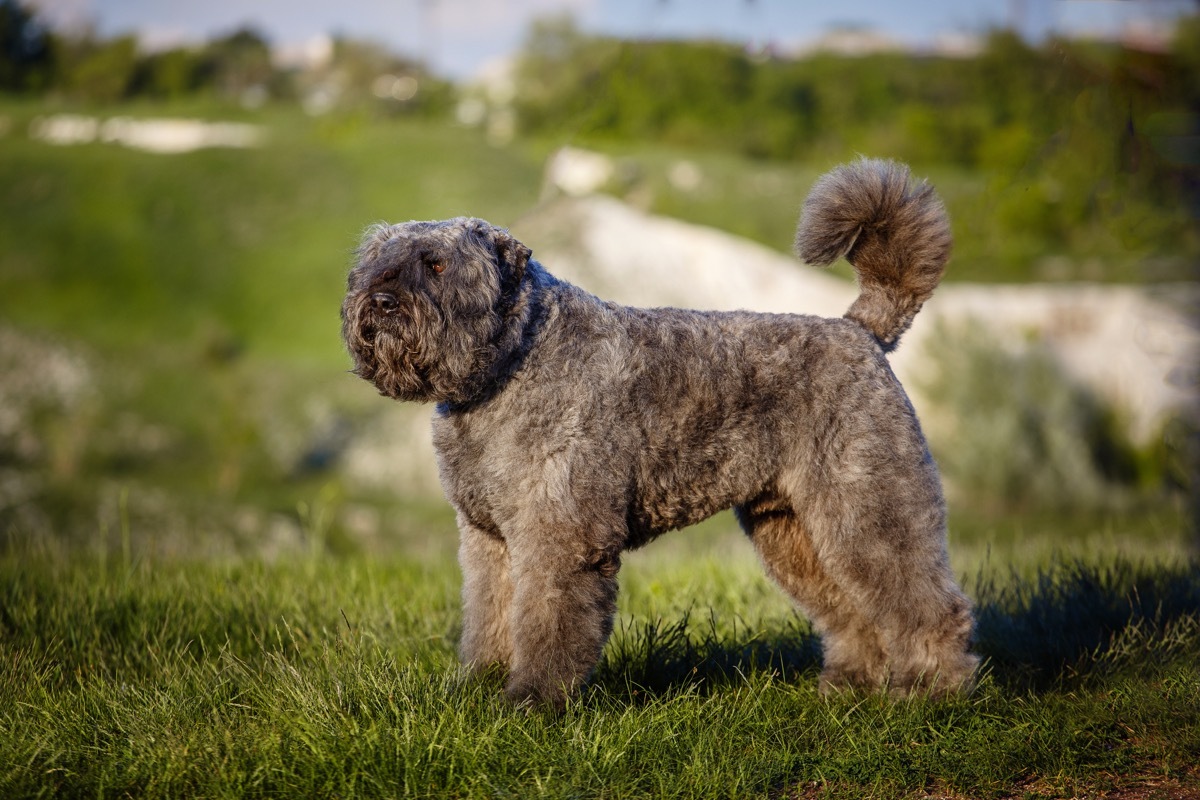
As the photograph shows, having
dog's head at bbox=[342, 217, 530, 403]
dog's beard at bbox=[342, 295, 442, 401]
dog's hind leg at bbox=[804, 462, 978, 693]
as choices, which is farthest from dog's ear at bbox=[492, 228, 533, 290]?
dog's hind leg at bbox=[804, 462, 978, 693]

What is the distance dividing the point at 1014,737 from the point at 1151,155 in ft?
14.3

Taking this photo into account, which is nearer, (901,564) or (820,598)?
(901,564)

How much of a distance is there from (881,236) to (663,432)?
166cm

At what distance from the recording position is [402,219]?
81.1 ft

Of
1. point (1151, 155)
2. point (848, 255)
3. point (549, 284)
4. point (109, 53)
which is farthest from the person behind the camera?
point (109, 53)

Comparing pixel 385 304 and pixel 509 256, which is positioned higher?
pixel 509 256

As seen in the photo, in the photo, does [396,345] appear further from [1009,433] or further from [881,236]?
[1009,433]

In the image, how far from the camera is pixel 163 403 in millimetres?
21969

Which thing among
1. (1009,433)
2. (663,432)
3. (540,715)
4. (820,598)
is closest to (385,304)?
(663,432)

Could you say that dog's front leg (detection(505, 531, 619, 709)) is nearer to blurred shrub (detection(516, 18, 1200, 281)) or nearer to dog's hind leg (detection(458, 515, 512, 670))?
dog's hind leg (detection(458, 515, 512, 670))

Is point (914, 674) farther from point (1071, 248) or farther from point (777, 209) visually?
point (1071, 248)

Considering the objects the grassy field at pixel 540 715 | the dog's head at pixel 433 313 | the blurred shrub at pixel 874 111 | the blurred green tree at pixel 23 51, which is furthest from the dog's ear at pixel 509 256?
the blurred green tree at pixel 23 51

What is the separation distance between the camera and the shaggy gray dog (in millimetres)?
4402

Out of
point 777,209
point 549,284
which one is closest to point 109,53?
point 777,209
